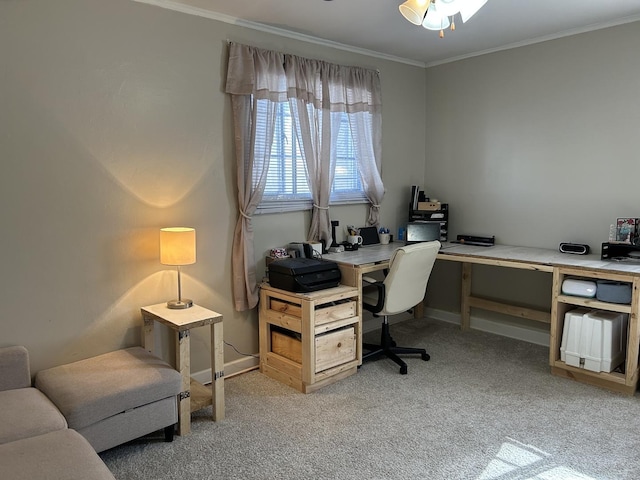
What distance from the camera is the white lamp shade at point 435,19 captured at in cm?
242

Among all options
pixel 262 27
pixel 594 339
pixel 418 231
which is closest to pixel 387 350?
pixel 418 231

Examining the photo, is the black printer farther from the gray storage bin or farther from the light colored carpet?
the gray storage bin

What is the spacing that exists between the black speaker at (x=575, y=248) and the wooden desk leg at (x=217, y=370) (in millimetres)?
2677

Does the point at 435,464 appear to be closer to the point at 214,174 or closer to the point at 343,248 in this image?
the point at 343,248

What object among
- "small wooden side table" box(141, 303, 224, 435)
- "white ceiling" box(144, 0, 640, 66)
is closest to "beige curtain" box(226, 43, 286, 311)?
"white ceiling" box(144, 0, 640, 66)

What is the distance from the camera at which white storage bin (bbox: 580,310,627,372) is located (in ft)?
10.3

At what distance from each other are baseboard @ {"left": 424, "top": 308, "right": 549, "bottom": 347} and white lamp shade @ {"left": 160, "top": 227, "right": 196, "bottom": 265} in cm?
282

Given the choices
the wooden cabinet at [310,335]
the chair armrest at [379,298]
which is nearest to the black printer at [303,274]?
the wooden cabinet at [310,335]

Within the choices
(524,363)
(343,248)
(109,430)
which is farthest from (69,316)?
(524,363)

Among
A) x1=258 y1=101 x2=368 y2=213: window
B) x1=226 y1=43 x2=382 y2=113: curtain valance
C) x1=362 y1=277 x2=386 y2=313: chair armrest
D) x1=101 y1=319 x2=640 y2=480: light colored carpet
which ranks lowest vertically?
x1=101 y1=319 x2=640 y2=480: light colored carpet

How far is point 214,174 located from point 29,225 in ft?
3.84

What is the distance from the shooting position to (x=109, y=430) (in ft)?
7.75

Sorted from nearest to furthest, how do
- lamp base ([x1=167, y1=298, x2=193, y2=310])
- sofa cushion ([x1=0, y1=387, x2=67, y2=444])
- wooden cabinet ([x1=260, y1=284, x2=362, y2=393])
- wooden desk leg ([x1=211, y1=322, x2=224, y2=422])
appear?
sofa cushion ([x1=0, y1=387, x2=67, y2=444]), wooden desk leg ([x1=211, y1=322, x2=224, y2=422]), lamp base ([x1=167, y1=298, x2=193, y2=310]), wooden cabinet ([x1=260, y1=284, x2=362, y2=393])

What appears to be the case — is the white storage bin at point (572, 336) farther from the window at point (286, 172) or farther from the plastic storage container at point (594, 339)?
the window at point (286, 172)
